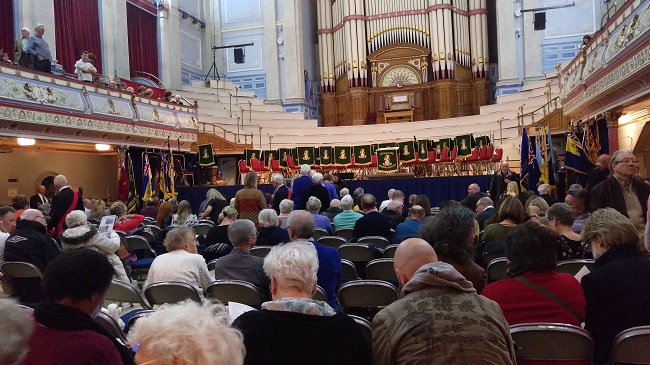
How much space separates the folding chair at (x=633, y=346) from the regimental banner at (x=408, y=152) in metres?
12.7

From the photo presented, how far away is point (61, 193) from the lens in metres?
6.69

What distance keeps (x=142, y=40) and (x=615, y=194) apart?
57.2 ft

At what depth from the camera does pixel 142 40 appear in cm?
1881

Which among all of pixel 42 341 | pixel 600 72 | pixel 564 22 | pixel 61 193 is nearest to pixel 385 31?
pixel 564 22

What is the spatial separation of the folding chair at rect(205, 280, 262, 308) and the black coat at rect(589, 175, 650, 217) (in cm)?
330

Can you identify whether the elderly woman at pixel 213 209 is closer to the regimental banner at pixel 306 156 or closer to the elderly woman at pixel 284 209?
the elderly woman at pixel 284 209

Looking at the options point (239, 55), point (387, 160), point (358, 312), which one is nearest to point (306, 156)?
point (387, 160)

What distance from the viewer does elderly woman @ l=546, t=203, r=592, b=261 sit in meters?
3.97

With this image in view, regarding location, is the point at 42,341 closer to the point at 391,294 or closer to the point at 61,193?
the point at 391,294

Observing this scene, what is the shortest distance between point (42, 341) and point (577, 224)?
415 cm

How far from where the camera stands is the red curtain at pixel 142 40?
719 inches

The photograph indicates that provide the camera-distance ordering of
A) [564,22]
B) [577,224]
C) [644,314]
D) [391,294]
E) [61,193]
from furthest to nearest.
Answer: [564,22], [61,193], [577,224], [391,294], [644,314]

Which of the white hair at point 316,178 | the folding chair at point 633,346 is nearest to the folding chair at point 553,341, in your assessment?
the folding chair at point 633,346

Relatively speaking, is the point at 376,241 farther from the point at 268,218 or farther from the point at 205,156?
the point at 205,156
